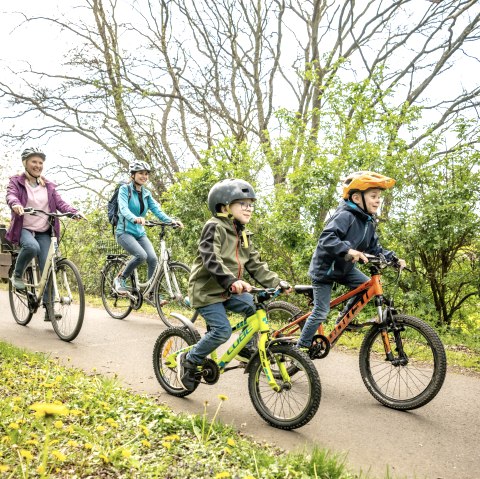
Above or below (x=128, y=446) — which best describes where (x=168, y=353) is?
above

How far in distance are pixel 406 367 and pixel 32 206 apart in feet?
15.6

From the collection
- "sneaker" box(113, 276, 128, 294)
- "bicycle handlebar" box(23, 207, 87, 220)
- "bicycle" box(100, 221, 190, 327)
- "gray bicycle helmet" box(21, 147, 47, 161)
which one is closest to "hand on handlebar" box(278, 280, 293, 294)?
"bicycle" box(100, 221, 190, 327)

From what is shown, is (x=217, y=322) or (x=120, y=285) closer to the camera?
(x=217, y=322)

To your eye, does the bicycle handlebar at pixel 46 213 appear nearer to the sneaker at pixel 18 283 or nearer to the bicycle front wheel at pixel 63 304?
the bicycle front wheel at pixel 63 304

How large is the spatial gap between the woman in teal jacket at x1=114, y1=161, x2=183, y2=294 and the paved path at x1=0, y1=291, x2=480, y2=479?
5.09ft

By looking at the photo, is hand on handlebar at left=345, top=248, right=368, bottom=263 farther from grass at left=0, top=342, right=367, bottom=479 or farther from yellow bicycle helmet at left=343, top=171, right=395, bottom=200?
grass at left=0, top=342, right=367, bottom=479

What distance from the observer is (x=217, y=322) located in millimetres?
3680

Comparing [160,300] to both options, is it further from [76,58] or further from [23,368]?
[76,58]

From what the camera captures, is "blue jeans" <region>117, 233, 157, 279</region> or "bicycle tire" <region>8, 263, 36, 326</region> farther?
"blue jeans" <region>117, 233, 157, 279</region>

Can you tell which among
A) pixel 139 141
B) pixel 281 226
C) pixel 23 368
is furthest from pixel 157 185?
pixel 23 368

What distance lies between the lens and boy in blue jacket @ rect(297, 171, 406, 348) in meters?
4.20

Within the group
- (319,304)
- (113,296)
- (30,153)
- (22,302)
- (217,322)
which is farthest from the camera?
(113,296)

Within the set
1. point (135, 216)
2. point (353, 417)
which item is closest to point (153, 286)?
point (135, 216)

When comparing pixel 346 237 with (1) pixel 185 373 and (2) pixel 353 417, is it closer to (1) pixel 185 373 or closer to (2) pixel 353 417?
(2) pixel 353 417
